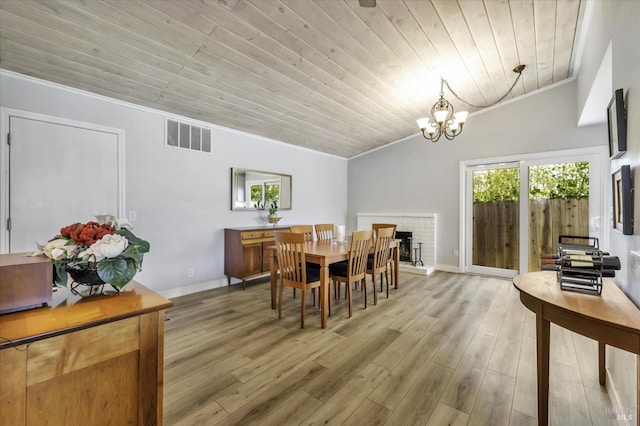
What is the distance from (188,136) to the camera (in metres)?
3.71

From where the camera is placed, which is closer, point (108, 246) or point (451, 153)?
point (108, 246)

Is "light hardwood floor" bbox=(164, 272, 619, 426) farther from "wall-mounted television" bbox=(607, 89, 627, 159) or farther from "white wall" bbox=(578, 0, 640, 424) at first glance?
"wall-mounted television" bbox=(607, 89, 627, 159)

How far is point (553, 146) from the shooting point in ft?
13.5

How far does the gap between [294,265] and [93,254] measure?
6.14 ft

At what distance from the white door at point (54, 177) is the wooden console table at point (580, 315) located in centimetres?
384

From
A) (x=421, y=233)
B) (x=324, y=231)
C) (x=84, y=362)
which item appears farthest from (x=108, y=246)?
(x=421, y=233)

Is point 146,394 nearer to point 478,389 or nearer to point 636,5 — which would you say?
point 478,389

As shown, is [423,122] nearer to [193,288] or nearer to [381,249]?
[381,249]

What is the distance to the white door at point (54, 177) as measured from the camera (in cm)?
256

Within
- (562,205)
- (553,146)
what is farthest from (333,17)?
(562,205)

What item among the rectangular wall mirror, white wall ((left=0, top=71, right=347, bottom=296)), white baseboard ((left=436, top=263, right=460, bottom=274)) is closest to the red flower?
white wall ((left=0, top=71, right=347, bottom=296))

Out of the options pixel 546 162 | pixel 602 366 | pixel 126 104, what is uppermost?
pixel 126 104

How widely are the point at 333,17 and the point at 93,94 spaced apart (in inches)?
103

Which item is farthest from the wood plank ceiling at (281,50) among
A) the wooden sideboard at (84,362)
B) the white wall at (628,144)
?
the wooden sideboard at (84,362)
